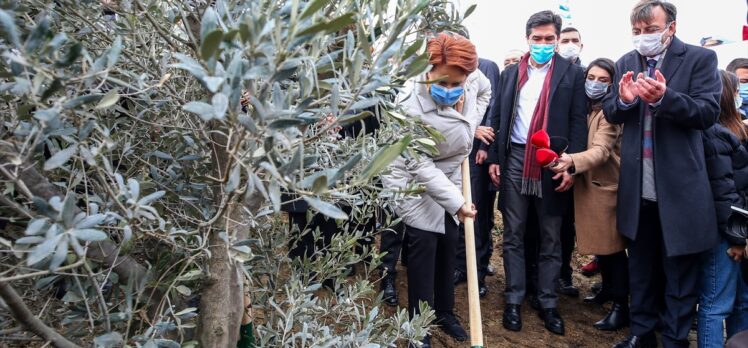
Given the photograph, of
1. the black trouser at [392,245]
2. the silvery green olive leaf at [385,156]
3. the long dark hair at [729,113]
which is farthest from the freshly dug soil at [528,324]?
the silvery green olive leaf at [385,156]

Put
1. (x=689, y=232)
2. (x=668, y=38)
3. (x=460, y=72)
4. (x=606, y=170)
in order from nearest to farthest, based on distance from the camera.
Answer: (x=460, y=72) < (x=689, y=232) < (x=668, y=38) < (x=606, y=170)

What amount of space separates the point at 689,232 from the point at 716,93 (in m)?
0.79

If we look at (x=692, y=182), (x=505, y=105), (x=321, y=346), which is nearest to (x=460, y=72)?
(x=505, y=105)

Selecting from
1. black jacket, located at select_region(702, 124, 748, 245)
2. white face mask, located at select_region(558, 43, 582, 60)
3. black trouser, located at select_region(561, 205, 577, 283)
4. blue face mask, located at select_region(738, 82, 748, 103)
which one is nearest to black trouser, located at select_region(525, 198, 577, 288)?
black trouser, located at select_region(561, 205, 577, 283)

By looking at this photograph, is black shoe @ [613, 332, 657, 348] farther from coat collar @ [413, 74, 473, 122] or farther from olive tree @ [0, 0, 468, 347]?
olive tree @ [0, 0, 468, 347]

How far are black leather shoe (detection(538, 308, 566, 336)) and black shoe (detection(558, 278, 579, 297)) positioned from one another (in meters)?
0.70

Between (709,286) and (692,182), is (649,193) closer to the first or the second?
(692,182)

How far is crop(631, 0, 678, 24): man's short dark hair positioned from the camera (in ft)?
10.6

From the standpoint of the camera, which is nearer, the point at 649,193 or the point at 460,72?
the point at 460,72

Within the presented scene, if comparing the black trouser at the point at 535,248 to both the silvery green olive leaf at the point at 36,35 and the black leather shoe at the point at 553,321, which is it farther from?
the silvery green olive leaf at the point at 36,35

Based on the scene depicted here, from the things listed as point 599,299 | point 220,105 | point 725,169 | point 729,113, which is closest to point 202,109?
point 220,105

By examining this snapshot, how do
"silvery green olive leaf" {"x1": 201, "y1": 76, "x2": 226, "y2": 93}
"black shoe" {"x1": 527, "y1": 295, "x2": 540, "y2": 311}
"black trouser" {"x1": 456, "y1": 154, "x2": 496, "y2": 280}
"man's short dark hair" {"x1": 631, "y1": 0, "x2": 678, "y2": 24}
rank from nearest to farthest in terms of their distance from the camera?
1. "silvery green olive leaf" {"x1": 201, "y1": 76, "x2": 226, "y2": 93}
2. "man's short dark hair" {"x1": 631, "y1": 0, "x2": 678, "y2": 24}
3. "black shoe" {"x1": 527, "y1": 295, "x2": 540, "y2": 311}
4. "black trouser" {"x1": 456, "y1": 154, "x2": 496, "y2": 280}

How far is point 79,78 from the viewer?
799mm

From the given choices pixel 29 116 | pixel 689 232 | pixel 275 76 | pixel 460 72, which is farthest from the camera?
pixel 689 232
